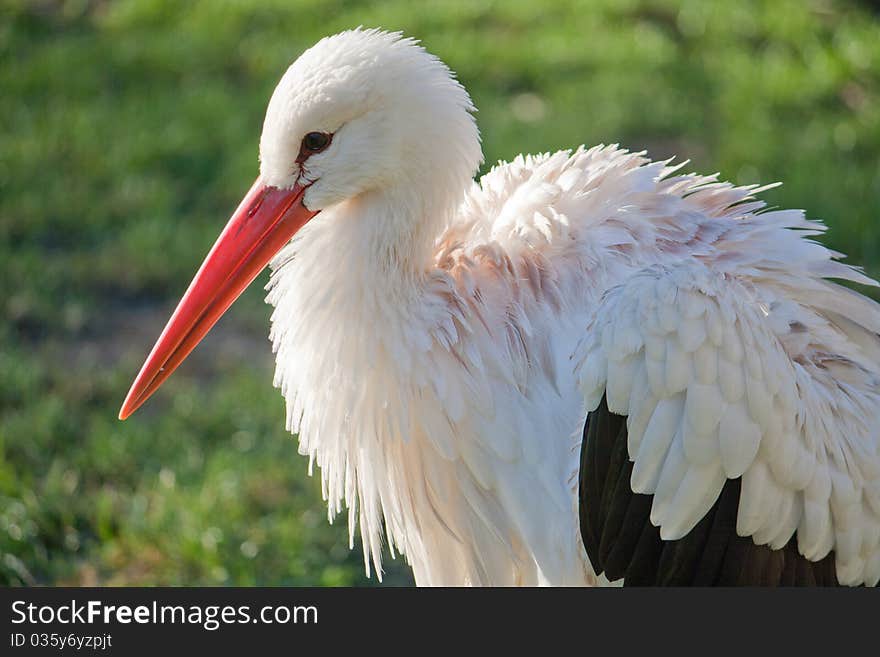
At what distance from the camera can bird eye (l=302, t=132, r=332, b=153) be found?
264 centimetres

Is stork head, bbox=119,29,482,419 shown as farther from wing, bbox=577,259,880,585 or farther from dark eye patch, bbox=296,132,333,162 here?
wing, bbox=577,259,880,585

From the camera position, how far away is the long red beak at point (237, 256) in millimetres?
2721

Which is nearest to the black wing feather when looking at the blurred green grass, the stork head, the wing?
the wing

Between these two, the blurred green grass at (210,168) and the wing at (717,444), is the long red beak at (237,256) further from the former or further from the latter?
the blurred green grass at (210,168)

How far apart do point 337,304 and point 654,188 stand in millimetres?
756

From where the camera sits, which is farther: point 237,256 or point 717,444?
point 237,256

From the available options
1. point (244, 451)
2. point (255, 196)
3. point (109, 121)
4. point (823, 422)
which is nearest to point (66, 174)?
point (109, 121)

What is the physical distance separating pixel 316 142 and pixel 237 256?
308mm

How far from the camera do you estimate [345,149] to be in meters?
2.62

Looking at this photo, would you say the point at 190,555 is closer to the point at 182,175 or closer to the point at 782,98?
the point at 182,175

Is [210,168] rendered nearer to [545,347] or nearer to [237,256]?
[237,256]

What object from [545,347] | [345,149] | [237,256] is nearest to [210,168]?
[237,256]

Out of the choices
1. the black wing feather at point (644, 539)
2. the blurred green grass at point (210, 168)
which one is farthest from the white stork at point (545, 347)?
the blurred green grass at point (210, 168)

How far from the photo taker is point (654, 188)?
281cm
